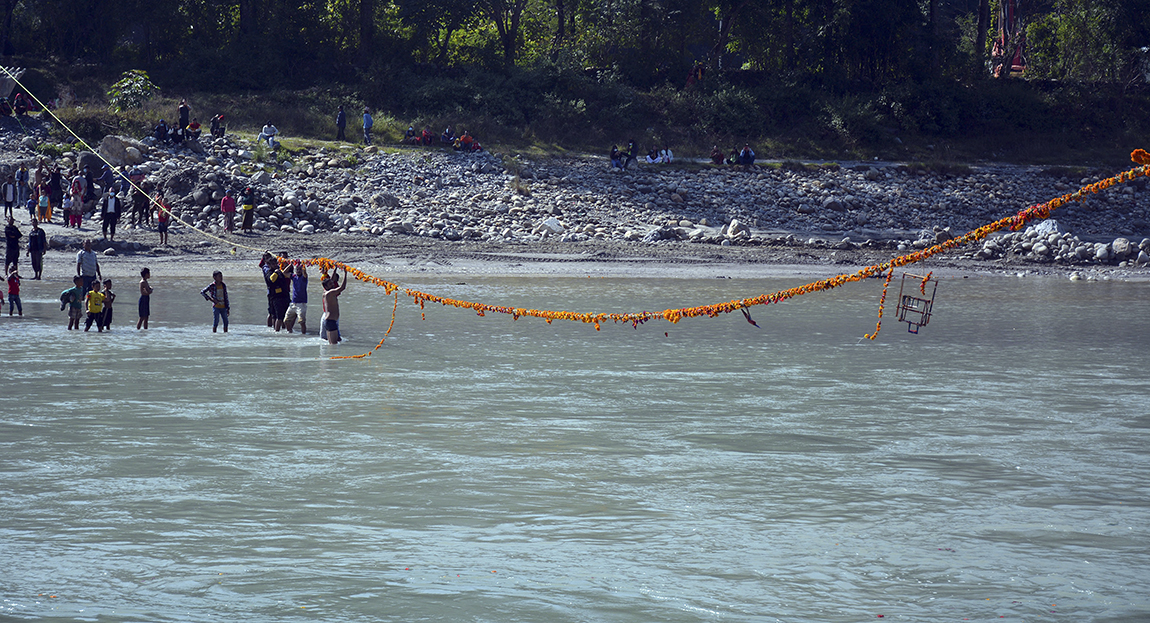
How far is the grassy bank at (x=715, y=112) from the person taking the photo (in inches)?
1964

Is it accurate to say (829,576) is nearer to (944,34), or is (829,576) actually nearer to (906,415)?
(906,415)

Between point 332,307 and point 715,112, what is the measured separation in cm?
3535

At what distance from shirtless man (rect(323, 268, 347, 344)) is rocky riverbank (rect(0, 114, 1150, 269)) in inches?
498

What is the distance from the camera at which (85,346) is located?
2033 cm

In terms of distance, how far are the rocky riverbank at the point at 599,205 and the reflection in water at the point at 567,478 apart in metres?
13.5

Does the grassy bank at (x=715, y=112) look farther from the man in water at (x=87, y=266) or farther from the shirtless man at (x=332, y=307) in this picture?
the shirtless man at (x=332, y=307)

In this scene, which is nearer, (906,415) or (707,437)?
(707,437)

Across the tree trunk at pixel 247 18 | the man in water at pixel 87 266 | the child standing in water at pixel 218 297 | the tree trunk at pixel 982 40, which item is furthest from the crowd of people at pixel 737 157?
the man in water at pixel 87 266

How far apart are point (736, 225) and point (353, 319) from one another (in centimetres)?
1780

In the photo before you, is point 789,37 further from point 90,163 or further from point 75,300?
point 75,300

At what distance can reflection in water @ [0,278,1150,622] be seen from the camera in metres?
9.45

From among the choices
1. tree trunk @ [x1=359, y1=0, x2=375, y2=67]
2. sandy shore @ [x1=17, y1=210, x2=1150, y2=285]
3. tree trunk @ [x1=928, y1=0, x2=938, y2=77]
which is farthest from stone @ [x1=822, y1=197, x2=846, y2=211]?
tree trunk @ [x1=359, y1=0, x2=375, y2=67]

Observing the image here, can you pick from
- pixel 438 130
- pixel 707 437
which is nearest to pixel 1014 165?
pixel 438 130

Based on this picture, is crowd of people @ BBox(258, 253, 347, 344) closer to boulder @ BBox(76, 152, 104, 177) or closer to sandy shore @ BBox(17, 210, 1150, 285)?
sandy shore @ BBox(17, 210, 1150, 285)
